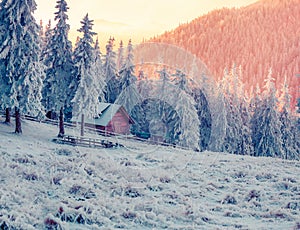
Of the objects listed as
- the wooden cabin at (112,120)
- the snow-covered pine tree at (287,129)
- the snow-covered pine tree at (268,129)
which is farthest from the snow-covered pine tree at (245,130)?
the wooden cabin at (112,120)

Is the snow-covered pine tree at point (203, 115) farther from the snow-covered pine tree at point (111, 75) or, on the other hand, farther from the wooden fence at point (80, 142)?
the wooden fence at point (80, 142)

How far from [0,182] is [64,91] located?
69.2ft

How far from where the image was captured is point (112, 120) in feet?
164

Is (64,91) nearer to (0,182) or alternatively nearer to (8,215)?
(0,182)

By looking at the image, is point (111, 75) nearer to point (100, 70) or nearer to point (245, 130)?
point (100, 70)

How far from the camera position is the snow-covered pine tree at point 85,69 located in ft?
109

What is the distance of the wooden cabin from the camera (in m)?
49.2

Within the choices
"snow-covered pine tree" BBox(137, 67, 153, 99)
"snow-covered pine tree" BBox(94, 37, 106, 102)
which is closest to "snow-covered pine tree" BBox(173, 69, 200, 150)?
"snow-covered pine tree" BBox(137, 67, 153, 99)

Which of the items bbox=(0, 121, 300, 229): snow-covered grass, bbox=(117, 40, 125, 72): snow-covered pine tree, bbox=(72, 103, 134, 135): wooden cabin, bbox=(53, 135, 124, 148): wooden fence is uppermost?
bbox=(117, 40, 125, 72): snow-covered pine tree

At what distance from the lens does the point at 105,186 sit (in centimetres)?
1549

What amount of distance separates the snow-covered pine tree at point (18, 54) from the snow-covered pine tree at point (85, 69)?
13.6ft

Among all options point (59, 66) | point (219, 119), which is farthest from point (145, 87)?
point (59, 66)

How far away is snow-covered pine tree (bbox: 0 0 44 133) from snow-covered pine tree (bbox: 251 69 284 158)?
42285 millimetres

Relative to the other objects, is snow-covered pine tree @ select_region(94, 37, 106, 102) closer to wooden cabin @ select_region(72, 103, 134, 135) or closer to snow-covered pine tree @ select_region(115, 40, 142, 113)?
snow-covered pine tree @ select_region(115, 40, 142, 113)
